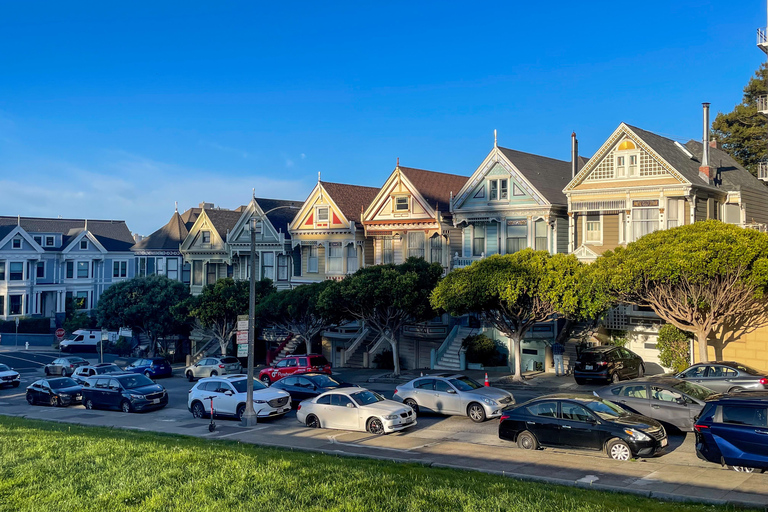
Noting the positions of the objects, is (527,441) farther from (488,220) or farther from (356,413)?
(488,220)

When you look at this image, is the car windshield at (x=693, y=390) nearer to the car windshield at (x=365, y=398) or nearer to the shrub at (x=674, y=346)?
the car windshield at (x=365, y=398)

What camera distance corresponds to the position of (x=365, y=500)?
12273mm

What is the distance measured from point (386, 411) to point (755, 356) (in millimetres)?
17724

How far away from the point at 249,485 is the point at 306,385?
15.1 m

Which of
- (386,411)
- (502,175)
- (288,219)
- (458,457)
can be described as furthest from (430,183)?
(458,457)

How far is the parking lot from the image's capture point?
15.0m

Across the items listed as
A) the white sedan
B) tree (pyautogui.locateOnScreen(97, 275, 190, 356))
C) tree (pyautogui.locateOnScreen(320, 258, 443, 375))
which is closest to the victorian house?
tree (pyautogui.locateOnScreen(320, 258, 443, 375))

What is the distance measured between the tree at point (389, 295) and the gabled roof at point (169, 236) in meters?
32.4

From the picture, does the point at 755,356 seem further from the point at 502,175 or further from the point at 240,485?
the point at 240,485

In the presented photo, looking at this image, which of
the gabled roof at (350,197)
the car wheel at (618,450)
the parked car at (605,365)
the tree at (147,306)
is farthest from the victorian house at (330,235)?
the car wheel at (618,450)

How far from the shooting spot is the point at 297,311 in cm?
4203

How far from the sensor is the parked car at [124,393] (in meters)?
29.8

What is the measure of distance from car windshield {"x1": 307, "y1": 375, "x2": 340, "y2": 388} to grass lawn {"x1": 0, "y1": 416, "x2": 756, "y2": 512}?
10834 mm

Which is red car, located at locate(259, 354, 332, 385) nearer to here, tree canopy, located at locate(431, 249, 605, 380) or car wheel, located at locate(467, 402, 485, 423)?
tree canopy, located at locate(431, 249, 605, 380)
